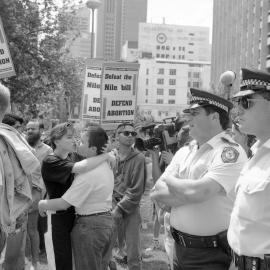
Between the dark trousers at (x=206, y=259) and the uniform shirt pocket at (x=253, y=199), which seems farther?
the dark trousers at (x=206, y=259)

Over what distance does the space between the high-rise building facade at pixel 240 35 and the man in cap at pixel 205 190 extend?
1848 inches

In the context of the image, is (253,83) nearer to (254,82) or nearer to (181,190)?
(254,82)

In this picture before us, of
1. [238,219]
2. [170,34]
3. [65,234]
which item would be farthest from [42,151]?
[170,34]

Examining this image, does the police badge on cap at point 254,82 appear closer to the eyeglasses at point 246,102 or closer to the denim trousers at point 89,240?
the eyeglasses at point 246,102

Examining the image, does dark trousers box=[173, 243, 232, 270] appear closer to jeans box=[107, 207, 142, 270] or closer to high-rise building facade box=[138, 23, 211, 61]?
jeans box=[107, 207, 142, 270]

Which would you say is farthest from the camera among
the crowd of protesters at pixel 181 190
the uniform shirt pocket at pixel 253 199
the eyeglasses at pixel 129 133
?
the eyeglasses at pixel 129 133

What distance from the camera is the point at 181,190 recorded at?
3.02 meters

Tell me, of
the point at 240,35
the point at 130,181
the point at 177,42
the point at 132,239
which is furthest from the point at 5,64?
the point at 177,42

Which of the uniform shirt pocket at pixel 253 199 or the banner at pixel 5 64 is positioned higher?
the banner at pixel 5 64

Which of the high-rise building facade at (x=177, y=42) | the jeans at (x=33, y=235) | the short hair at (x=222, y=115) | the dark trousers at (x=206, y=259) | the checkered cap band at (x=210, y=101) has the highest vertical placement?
the high-rise building facade at (x=177, y=42)

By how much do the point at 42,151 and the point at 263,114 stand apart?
13.4ft

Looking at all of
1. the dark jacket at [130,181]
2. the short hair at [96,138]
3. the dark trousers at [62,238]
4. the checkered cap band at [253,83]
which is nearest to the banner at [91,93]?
the dark jacket at [130,181]

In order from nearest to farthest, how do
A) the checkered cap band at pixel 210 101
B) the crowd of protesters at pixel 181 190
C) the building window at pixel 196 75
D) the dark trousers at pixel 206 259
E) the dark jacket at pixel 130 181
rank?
the crowd of protesters at pixel 181 190
the dark trousers at pixel 206 259
the checkered cap band at pixel 210 101
the dark jacket at pixel 130 181
the building window at pixel 196 75

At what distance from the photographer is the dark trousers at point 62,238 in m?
4.08
